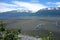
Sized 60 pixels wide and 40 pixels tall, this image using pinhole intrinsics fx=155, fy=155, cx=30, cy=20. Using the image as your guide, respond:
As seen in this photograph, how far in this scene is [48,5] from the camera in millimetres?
3699

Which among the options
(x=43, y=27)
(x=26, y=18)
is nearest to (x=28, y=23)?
(x=26, y=18)

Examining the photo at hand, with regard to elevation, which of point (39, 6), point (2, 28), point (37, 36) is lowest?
point (37, 36)

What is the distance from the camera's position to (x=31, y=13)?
371 cm

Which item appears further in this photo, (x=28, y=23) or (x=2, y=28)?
(x=28, y=23)

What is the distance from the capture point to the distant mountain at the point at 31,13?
3.63m

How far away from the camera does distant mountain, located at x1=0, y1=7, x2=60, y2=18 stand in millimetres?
3631

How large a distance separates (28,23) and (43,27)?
372 mm

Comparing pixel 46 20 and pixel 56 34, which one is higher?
pixel 46 20

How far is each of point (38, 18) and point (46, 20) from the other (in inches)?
7.7

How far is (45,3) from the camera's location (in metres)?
3.71

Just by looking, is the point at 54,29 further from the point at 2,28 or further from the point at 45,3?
the point at 2,28

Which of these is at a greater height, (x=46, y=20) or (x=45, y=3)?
(x=45, y=3)

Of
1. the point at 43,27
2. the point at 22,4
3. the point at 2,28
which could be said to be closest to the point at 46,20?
the point at 43,27

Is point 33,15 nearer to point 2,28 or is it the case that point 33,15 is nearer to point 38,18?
point 38,18
